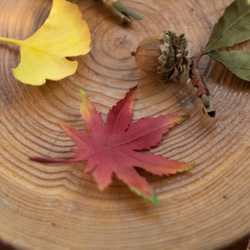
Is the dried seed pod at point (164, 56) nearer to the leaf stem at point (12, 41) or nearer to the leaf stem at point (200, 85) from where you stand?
the leaf stem at point (200, 85)

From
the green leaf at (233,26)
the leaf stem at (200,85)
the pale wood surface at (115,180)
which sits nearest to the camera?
the pale wood surface at (115,180)

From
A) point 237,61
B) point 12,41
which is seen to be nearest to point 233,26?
point 237,61

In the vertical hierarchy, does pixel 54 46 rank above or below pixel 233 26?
below

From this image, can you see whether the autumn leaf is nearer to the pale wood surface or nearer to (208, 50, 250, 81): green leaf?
the pale wood surface

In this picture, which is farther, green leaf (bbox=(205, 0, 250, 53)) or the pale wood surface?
green leaf (bbox=(205, 0, 250, 53))

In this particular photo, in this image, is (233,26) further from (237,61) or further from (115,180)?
(115,180)

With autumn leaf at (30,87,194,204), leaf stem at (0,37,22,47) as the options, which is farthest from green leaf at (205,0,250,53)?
leaf stem at (0,37,22,47)

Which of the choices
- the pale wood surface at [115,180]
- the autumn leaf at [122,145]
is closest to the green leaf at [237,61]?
the pale wood surface at [115,180]
